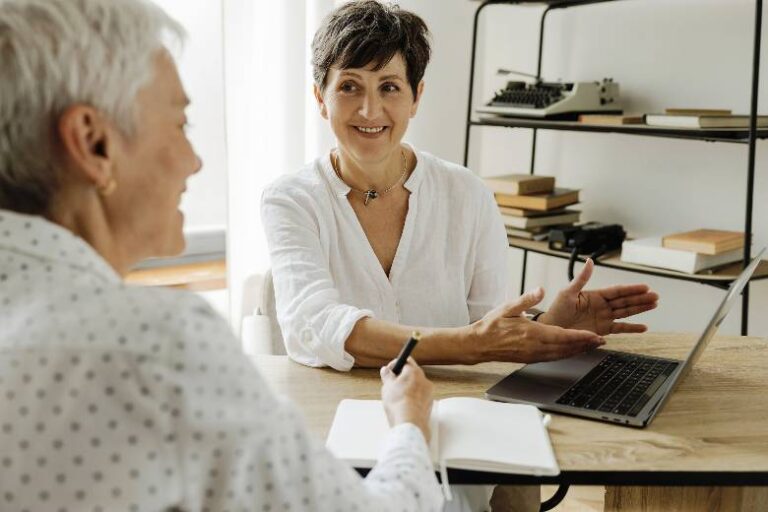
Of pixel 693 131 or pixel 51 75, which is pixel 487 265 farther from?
pixel 51 75

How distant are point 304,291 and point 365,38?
0.56 metres

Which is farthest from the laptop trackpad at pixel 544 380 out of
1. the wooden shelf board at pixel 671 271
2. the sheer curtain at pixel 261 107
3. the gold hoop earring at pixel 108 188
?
the sheer curtain at pixel 261 107

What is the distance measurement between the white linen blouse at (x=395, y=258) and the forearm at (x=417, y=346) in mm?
68

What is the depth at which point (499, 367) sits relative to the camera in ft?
5.06

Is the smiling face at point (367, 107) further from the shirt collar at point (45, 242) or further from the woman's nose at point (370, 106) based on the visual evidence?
the shirt collar at point (45, 242)

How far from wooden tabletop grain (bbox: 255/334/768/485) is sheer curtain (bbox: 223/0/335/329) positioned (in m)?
1.41

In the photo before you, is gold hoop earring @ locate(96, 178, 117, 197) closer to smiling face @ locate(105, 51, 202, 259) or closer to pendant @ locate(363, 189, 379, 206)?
smiling face @ locate(105, 51, 202, 259)

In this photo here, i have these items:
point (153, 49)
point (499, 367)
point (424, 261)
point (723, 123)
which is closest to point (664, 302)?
point (723, 123)

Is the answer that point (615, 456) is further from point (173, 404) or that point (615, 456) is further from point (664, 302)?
point (664, 302)

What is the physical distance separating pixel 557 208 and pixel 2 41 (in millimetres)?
2390

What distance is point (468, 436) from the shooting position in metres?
1.20

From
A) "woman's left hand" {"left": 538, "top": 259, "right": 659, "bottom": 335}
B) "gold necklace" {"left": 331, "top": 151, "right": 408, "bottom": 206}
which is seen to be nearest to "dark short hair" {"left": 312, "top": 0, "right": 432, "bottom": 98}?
"gold necklace" {"left": 331, "top": 151, "right": 408, "bottom": 206}

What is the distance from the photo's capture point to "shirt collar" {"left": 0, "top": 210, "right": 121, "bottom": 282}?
762 mm

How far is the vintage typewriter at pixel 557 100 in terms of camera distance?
9.11 feet
